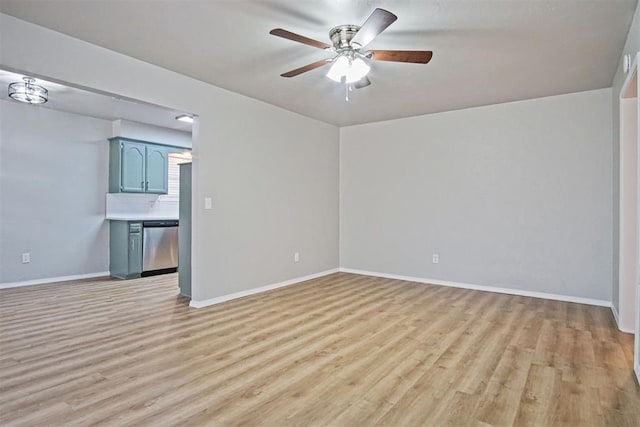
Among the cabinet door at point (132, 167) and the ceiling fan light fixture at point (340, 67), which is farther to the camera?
the cabinet door at point (132, 167)

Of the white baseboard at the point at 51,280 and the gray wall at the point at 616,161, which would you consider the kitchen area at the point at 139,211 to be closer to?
the white baseboard at the point at 51,280

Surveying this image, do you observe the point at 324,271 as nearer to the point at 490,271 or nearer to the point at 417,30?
the point at 490,271

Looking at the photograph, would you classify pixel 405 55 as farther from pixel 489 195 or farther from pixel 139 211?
pixel 139 211

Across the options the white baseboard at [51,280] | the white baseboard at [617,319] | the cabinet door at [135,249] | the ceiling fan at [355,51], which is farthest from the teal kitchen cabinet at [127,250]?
the white baseboard at [617,319]

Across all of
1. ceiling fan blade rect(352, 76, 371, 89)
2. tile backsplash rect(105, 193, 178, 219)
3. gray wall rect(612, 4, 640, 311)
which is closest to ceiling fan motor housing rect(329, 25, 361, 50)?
ceiling fan blade rect(352, 76, 371, 89)

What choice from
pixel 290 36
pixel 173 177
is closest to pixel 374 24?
pixel 290 36

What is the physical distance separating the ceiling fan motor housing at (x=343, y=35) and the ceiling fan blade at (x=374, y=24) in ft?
0.67

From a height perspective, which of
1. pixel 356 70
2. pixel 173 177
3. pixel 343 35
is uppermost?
pixel 343 35

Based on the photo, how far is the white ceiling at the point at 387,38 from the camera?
242 cm

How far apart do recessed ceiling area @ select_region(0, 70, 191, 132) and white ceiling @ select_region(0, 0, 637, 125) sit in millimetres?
1143

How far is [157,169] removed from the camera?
621 cm

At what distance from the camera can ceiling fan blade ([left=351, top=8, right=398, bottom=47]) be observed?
204 centimetres

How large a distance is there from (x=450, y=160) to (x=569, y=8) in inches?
106

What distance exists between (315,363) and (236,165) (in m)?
2.59
